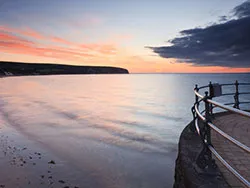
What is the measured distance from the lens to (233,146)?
419 cm

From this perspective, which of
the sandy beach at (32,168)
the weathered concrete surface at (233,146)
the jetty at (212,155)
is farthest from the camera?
the sandy beach at (32,168)

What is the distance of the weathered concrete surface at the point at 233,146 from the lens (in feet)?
9.98

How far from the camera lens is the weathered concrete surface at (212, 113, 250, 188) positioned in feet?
9.98

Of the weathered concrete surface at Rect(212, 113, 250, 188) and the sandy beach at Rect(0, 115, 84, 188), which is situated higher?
the weathered concrete surface at Rect(212, 113, 250, 188)

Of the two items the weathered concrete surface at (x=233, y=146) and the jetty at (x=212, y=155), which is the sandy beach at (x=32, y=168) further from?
the weathered concrete surface at (x=233, y=146)

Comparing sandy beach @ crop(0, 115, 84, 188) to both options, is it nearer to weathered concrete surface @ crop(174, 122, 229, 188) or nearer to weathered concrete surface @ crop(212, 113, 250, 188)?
weathered concrete surface @ crop(174, 122, 229, 188)

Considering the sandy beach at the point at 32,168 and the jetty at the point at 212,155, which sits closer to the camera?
the jetty at the point at 212,155

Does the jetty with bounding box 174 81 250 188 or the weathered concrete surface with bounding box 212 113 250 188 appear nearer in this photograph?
the jetty with bounding box 174 81 250 188

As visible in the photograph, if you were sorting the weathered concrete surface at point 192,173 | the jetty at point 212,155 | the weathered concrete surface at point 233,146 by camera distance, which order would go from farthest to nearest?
the weathered concrete surface at point 233,146 → the weathered concrete surface at point 192,173 → the jetty at point 212,155

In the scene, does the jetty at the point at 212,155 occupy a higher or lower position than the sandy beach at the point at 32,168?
higher

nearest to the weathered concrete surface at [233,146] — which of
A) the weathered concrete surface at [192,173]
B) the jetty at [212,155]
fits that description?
the jetty at [212,155]

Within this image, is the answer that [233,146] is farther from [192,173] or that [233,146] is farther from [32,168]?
[32,168]


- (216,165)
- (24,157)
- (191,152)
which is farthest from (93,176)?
(216,165)

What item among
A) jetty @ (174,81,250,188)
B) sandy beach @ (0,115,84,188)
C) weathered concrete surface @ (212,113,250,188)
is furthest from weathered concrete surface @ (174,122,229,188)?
sandy beach @ (0,115,84,188)
